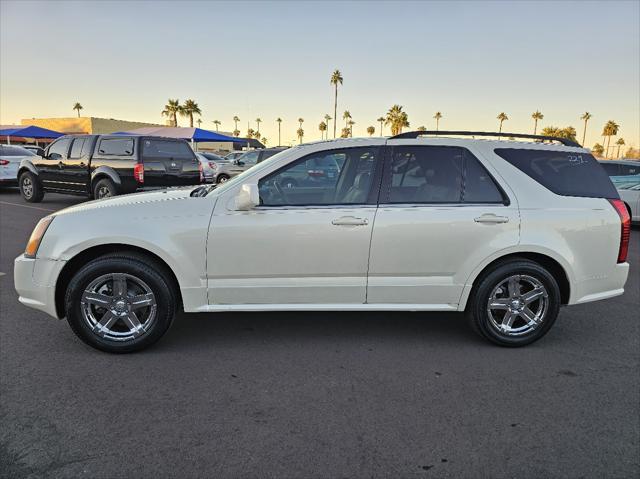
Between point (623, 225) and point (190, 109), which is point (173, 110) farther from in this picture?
point (623, 225)

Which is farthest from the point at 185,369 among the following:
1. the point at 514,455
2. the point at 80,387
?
the point at 514,455

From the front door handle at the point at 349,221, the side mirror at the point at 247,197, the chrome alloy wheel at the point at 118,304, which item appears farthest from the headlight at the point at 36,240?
the front door handle at the point at 349,221

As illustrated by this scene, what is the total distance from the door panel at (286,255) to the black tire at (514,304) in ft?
3.40

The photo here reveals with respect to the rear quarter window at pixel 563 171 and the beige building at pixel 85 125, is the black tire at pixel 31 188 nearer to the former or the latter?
the rear quarter window at pixel 563 171

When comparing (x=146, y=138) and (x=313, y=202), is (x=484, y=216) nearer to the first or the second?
(x=313, y=202)

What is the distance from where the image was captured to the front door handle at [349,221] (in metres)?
3.59

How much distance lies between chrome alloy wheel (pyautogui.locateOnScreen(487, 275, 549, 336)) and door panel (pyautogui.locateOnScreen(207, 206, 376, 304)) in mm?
1200

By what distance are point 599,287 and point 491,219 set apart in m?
1.23

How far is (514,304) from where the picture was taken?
3.89m

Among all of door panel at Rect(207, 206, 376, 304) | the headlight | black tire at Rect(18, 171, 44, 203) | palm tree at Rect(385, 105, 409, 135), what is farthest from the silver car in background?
palm tree at Rect(385, 105, 409, 135)

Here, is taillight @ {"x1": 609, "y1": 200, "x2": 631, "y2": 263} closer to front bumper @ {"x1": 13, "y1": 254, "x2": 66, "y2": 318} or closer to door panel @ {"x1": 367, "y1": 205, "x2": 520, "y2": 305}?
door panel @ {"x1": 367, "y1": 205, "x2": 520, "y2": 305}

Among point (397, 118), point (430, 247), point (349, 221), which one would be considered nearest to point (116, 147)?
point (349, 221)

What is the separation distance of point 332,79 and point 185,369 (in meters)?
98.6

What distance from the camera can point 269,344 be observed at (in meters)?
3.89
